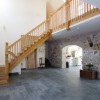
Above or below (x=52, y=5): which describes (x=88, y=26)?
below

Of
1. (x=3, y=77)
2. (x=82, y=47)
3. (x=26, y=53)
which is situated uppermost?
(x=82, y=47)

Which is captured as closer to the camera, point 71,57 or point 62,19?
point 62,19

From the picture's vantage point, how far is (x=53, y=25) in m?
9.08

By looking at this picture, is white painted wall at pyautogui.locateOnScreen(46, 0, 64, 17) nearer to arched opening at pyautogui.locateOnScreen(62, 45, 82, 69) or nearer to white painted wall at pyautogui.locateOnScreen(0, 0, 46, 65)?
white painted wall at pyautogui.locateOnScreen(0, 0, 46, 65)

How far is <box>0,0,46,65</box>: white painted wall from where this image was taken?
909 cm

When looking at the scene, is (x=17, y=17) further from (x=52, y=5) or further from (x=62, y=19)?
(x=52, y=5)

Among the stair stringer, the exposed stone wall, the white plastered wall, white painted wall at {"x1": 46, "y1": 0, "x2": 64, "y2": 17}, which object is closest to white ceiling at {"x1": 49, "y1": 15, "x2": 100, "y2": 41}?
the exposed stone wall

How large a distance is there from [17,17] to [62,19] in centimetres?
317

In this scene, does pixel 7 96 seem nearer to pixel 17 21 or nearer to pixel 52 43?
pixel 17 21

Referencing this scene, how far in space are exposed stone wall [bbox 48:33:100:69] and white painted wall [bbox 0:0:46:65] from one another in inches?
102

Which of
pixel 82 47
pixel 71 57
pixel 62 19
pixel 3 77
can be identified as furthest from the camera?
pixel 71 57

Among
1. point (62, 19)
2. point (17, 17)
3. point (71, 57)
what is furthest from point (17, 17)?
point (71, 57)

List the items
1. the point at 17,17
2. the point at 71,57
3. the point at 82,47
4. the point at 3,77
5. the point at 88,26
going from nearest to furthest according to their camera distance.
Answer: the point at 88,26 → the point at 3,77 → the point at 82,47 → the point at 17,17 → the point at 71,57

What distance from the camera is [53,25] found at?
357 inches
